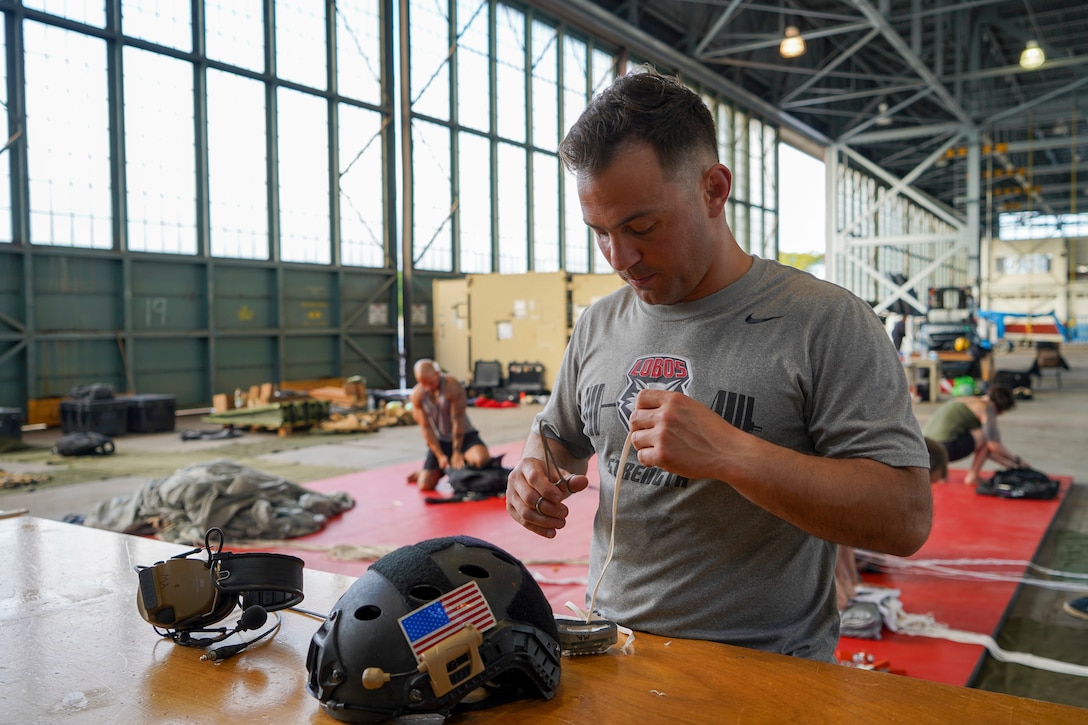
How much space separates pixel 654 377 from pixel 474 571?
0.57 meters

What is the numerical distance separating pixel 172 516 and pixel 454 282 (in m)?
11.0

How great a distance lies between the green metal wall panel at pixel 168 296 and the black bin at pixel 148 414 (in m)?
1.57

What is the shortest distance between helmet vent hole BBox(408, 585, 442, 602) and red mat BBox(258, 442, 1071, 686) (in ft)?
9.37

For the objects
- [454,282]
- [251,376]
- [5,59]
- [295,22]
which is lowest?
[251,376]

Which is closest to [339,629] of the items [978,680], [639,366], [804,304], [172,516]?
[639,366]

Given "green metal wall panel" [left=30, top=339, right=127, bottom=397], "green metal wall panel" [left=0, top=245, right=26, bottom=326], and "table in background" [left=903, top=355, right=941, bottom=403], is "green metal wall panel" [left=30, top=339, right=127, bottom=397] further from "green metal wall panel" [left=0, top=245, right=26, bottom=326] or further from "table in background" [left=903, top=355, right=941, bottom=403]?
"table in background" [left=903, top=355, right=941, bottom=403]

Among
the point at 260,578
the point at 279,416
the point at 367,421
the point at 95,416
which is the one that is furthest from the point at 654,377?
the point at 95,416

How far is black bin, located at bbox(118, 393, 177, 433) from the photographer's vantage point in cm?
1123

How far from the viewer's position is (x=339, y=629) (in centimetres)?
128

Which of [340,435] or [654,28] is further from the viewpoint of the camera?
[654,28]

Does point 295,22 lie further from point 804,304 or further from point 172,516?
point 804,304

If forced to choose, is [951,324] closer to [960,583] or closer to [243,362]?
[960,583]

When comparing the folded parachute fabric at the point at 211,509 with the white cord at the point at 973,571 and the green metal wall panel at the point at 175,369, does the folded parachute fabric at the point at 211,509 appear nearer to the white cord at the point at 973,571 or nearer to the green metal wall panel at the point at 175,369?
the white cord at the point at 973,571

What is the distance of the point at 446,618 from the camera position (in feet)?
4.13
